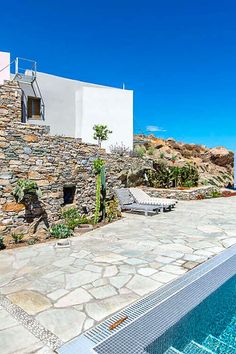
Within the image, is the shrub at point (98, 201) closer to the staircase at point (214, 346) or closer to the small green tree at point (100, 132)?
the staircase at point (214, 346)

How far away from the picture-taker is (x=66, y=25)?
16375mm

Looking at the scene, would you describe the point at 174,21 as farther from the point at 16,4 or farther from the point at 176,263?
the point at 176,263

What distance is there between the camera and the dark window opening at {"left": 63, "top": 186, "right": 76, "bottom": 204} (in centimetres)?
1005

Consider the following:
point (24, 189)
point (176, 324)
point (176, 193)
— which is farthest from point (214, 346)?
point (176, 193)

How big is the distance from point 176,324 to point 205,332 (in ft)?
1.54

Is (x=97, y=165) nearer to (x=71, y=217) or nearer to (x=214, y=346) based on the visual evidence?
(x=71, y=217)

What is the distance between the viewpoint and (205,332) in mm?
3709

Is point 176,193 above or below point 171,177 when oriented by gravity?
below

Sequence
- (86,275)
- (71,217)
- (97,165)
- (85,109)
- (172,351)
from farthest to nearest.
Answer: (85,109) → (97,165) → (71,217) → (86,275) → (172,351)

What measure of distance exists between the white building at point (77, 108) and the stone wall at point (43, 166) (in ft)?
32.0

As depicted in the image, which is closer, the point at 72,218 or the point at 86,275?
the point at 86,275

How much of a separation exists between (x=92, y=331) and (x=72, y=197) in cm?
719

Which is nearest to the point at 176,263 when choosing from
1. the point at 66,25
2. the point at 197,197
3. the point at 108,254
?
the point at 108,254

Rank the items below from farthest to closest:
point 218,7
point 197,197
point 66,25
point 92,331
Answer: point 197,197, point 66,25, point 218,7, point 92,331
